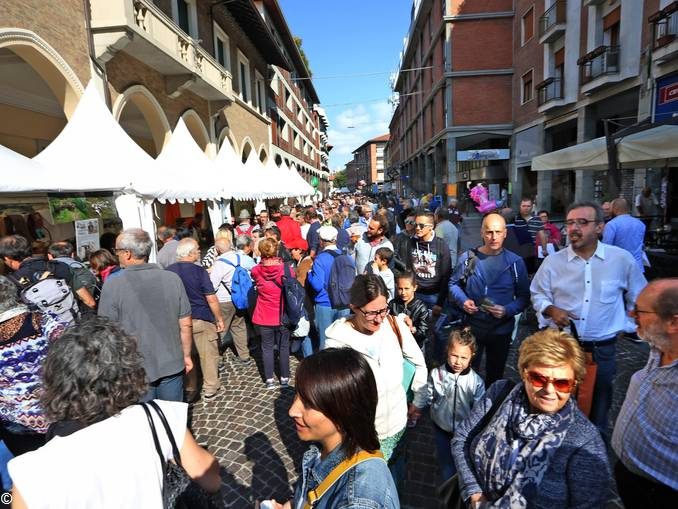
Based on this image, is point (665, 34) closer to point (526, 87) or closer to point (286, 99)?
point (526, 87)

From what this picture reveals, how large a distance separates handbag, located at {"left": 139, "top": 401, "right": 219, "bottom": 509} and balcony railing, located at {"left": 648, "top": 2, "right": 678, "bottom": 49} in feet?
47.3

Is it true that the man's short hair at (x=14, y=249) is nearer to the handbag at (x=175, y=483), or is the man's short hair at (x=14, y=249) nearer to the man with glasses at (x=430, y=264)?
the handbag at (x=175, y=483)

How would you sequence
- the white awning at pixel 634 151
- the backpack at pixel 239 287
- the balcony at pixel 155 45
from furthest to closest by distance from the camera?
the balcony at pixel 155 45, the white awning at pixel 634 151, the backpack at pixel 239 287

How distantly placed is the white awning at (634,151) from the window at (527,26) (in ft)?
58.9

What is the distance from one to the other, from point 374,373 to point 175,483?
1.10m

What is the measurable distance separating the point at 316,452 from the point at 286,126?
28.4m

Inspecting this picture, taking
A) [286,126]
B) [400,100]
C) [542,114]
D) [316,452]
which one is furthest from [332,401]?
[400,100]

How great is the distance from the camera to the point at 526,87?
71.9ft

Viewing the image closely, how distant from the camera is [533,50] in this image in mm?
20250

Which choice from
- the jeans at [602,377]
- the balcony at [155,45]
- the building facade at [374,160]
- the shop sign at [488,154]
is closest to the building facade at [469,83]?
the shop sign at [488,154]

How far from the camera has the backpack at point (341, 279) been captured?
4.32m

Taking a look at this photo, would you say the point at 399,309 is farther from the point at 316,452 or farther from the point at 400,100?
the point at 400,100

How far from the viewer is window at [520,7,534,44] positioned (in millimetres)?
20666

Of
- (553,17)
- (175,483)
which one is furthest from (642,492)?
(553,17)
